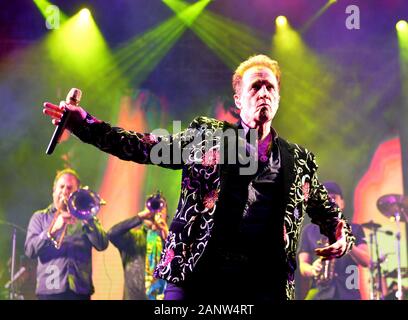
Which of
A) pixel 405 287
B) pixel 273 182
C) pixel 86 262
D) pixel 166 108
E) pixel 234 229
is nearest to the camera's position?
pixel 234 229

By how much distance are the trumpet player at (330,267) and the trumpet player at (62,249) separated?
2.78 meters

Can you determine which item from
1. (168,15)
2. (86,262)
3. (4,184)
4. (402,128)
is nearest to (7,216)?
(4,184)

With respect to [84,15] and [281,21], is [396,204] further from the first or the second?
[84,15]

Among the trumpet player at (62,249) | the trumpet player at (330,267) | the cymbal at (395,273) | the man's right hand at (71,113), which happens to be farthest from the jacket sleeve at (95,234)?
the man's right hand at (71,113)

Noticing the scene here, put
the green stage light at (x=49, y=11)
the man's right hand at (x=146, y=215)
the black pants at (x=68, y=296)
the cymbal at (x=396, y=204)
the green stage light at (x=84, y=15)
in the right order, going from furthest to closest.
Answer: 1. the green stage light at (x=84, y=15)
2. the green stage light at (x=49, y=11)
3. the cymbal at (x=396, y=204)
4. the man's right hand at (x=146, y=215)
5. the black pants at (x=68, y=296)

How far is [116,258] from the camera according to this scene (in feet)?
25.9

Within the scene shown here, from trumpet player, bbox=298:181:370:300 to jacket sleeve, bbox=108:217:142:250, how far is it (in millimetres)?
2365

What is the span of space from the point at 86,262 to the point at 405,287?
4493 mm

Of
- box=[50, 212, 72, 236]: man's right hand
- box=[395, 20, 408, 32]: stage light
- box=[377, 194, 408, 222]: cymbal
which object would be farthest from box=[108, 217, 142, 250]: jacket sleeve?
box=[395, 20, 408, 32]: stage light

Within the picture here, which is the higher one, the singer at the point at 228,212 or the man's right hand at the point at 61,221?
the man's right hand at the point at 61,221

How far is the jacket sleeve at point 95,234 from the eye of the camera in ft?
24.3

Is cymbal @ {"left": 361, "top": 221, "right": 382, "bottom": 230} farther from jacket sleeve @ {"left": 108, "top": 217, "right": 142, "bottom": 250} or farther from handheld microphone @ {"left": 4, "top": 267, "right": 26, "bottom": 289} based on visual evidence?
handheld microphone @ {"left": 4, "top": 267, "right": 26, "bottom": 289}

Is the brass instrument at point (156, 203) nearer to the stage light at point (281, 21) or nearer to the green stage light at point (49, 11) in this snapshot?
the green stage light at point (49, 11)

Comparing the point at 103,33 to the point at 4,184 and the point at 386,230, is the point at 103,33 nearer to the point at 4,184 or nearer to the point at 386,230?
the point at 4,184
